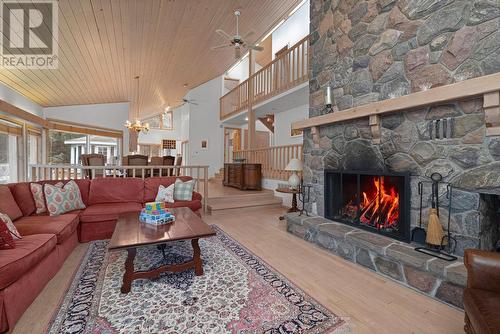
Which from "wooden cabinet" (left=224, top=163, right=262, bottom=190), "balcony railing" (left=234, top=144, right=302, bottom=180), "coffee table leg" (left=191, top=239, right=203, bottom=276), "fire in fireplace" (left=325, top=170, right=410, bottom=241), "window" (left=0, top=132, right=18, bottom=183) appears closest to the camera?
"coffee table leg" (left=191, top=239, right=203, bottom=276)

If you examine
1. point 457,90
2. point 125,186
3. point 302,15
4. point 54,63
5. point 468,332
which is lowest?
point 468,332

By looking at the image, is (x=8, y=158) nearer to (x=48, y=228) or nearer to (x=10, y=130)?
(x=10, y=130)

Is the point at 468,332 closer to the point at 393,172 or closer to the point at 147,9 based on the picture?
the point at 393,172

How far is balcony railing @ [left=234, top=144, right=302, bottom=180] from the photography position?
18.2ft

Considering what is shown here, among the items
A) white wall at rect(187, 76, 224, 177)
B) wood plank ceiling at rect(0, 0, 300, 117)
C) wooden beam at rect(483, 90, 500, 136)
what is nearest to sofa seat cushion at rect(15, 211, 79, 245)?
wood plank ceiling at rect(0, 0, 300, 117)

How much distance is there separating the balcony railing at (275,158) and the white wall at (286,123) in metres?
1.05

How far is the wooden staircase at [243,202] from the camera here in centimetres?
496

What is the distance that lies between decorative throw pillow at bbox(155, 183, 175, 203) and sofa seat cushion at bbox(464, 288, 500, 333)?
360 cm

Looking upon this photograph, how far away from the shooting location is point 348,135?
3.10m

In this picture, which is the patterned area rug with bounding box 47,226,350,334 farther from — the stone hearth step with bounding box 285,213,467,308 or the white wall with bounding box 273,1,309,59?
the white wall with bounding box 273,1,309,59

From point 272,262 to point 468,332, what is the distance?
1638mm

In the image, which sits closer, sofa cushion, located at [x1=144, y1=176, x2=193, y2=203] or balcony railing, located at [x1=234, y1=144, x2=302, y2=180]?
sofa cushion, located at [x1=144, y1=176, x2=193, y2=203]

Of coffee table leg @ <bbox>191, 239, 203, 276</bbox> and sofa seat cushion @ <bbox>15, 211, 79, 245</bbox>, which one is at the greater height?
sofa seat cushion @ <bbox>15, 211, 79, 245</bbox>

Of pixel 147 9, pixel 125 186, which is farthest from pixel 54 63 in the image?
pixel 125 186
